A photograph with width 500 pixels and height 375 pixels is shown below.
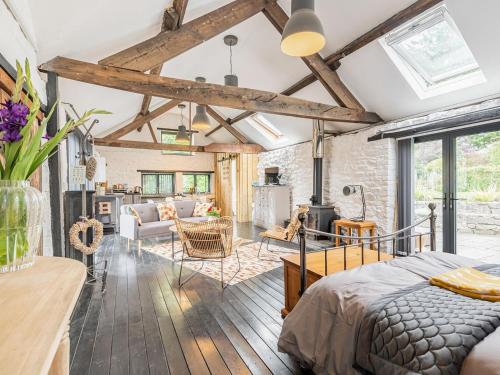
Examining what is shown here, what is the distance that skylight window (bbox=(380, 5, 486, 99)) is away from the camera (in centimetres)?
304

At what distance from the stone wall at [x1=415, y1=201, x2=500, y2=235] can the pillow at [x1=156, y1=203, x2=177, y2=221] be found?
5018 millimetres

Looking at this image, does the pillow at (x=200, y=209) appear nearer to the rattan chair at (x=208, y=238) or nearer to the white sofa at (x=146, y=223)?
the white sofa at (x=146, y=223)

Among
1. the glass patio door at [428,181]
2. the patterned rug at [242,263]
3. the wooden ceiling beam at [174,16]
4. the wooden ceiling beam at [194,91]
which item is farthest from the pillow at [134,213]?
the glass patio door at [428,181]

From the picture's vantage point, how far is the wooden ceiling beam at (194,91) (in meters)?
2.65

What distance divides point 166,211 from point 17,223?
485 cm

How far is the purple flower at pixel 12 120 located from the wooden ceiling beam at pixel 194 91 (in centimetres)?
224

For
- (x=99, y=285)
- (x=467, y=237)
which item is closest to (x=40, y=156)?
(x=99, y=285)

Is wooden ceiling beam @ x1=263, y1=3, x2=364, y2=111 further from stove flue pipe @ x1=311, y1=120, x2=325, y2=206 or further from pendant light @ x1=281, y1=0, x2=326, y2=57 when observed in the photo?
pendant light @ x1=281, y1=0, x2=326, y2=57

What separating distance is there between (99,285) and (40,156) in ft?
9.37

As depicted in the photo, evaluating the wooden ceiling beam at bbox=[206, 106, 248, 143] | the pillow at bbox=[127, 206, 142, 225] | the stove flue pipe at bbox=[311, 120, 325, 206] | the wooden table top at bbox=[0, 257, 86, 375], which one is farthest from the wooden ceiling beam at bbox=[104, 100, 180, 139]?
the wooden table top at bbox=[0, 257, 86, 375]

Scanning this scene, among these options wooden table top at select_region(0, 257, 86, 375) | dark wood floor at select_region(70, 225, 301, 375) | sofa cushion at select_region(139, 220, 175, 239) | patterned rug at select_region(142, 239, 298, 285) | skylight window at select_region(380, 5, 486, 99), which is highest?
skylight window at select_region(380, 5, 486, 99)

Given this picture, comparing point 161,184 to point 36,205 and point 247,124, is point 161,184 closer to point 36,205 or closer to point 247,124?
point 247,124

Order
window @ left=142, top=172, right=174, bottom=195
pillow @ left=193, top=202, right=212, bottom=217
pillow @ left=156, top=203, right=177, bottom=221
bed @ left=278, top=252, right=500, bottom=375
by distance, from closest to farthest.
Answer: bed @ left=278, top=252, right=500, bottom=375 < pillow @ left=156, top=203, right=177, bottom=221 < pillow @ left=193, top=202, right=212, bottom=217 < window @ left=142, top=172, right=174, bottom=195

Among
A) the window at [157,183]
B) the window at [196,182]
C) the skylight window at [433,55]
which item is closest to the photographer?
the skylight window at [433,55]
